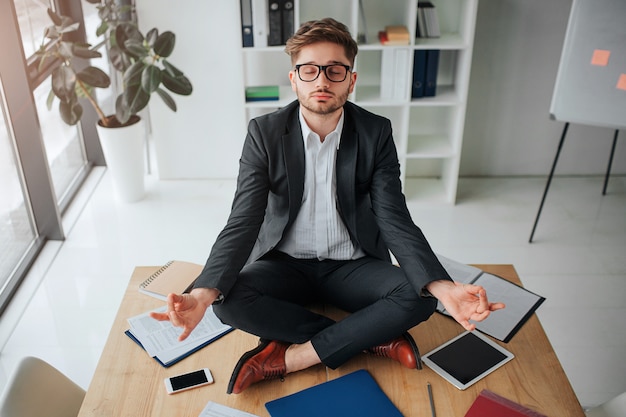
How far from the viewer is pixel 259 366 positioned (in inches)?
71.2

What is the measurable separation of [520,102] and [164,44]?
7.12 ft

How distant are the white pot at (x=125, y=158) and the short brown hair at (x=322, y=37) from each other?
1900 mm

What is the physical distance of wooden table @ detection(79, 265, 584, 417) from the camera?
1.72 meters

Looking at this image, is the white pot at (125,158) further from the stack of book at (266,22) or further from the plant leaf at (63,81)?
the stack of book at (266,22)

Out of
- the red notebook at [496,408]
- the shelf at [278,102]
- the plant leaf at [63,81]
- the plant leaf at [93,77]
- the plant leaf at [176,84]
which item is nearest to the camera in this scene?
the red notebook at [496,408]

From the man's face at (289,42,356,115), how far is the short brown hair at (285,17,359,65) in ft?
0.05

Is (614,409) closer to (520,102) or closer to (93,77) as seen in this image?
(520,102)

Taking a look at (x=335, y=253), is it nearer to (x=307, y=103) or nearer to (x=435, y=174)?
(x=307, y=103)

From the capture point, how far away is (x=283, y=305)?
195cm

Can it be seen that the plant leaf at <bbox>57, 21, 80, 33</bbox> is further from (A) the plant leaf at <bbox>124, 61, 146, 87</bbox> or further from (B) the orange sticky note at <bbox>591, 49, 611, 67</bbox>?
(B) the orange sticky note at <bbox>591, 49, 611, 67</bbox>

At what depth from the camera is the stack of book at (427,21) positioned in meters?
3.46

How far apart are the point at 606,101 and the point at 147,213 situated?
2528 mm

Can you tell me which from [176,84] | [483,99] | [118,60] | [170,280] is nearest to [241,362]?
[170,280]

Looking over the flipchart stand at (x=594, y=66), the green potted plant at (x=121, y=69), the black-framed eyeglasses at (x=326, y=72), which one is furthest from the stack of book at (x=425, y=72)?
the black-framed eyeglasses at (x=326, y=72)
